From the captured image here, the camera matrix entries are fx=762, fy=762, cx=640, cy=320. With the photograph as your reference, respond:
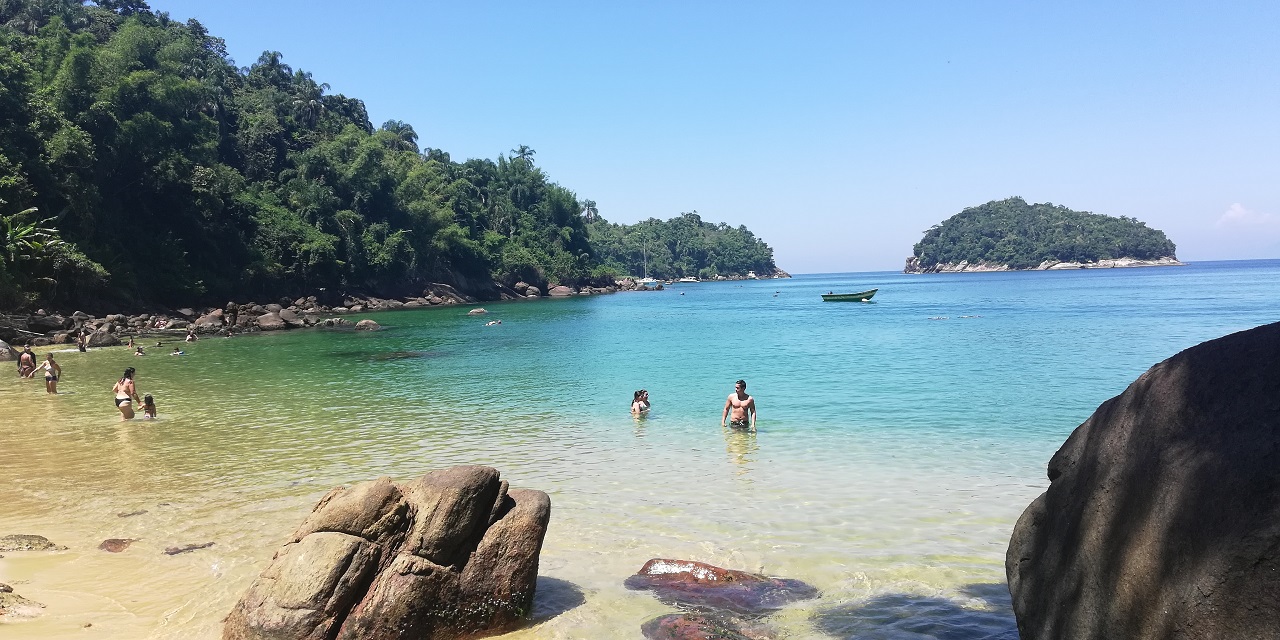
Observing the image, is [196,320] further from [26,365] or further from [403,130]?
[403,130]

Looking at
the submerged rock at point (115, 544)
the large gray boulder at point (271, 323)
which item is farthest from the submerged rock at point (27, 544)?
the large gray boulder at point (271, 323)

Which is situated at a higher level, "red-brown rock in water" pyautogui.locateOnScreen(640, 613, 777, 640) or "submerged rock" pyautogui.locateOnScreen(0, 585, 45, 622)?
"submerged rock" pyautogui.locateOnScreen(0, 585, 45, 622)

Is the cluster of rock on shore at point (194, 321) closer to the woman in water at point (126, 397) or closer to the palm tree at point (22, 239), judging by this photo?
the palm tree at point (22, 239)

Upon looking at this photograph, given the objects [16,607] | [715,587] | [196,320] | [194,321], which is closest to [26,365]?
[16,607]

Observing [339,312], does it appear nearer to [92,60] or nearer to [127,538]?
[92,60]

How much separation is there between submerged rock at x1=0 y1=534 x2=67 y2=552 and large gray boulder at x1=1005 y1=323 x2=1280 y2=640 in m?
9.62

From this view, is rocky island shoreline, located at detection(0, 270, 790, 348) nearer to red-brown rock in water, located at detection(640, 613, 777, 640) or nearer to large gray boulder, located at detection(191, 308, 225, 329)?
large gray boulder, located at detection(191, 308, 225, 329)

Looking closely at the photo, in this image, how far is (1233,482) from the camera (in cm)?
315

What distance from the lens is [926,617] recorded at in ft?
21.8

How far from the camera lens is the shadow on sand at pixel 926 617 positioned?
6250 millimetres

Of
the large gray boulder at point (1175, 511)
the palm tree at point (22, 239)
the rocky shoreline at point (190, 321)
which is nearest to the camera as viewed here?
the large gray boulder at point (1175, 511)

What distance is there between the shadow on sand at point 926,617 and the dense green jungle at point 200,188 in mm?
45043

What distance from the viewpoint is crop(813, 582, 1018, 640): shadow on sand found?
6250 mm

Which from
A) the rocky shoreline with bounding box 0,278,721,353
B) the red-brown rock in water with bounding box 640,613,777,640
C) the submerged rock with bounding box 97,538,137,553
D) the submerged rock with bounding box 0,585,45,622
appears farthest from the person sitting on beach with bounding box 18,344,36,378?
the red-brown rock in water with bounding box 640,613,777,640
